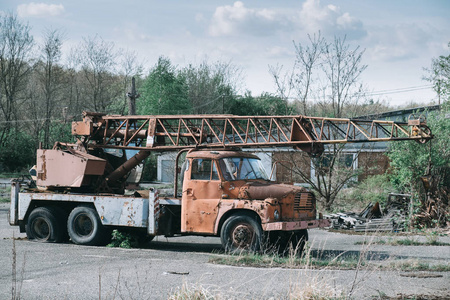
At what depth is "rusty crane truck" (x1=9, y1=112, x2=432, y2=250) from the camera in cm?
1262

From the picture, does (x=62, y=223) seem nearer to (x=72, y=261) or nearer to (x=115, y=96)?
(x=72, y=261)

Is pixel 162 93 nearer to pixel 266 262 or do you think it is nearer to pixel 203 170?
pixel 203 170

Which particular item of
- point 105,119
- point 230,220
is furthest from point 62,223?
point 230,220

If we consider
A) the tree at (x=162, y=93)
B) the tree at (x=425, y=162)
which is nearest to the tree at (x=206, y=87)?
the tree at (x=162, y=93)

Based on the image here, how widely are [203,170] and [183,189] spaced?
682 mm

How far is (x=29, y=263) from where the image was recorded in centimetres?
1135

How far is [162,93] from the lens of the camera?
52688mm

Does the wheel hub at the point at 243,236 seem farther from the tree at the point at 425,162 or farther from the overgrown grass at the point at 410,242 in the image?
the tree at the point at 425,162

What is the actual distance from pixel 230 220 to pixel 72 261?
3603mm

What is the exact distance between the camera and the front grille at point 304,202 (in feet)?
42.1

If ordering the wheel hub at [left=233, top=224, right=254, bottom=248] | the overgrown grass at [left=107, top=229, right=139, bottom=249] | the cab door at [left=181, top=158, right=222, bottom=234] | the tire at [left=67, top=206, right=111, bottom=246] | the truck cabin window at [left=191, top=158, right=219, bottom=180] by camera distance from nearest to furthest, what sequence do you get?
the wheel hub at [left=233, top=224, right=254, bottom=248], the cab door at [left=181, top=158, right=222, bottom=234], the truck cabin window at [left=191, top=158, right=219, bottom=180], the overgrown grass at [left=107, top=229, right=139, bottom=249], the tire at [left=67, top=206, right=111, bottom=246]

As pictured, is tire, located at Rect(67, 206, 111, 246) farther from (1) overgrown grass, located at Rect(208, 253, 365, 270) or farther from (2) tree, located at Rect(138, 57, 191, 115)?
(2) tree, located at Rect(138, 57, 191, 115)

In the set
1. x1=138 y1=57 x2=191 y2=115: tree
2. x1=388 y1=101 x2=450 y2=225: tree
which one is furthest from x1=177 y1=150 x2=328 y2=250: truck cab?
x1=138 y1=57 x2=191 y2=115: tree

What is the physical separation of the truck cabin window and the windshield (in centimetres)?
21
